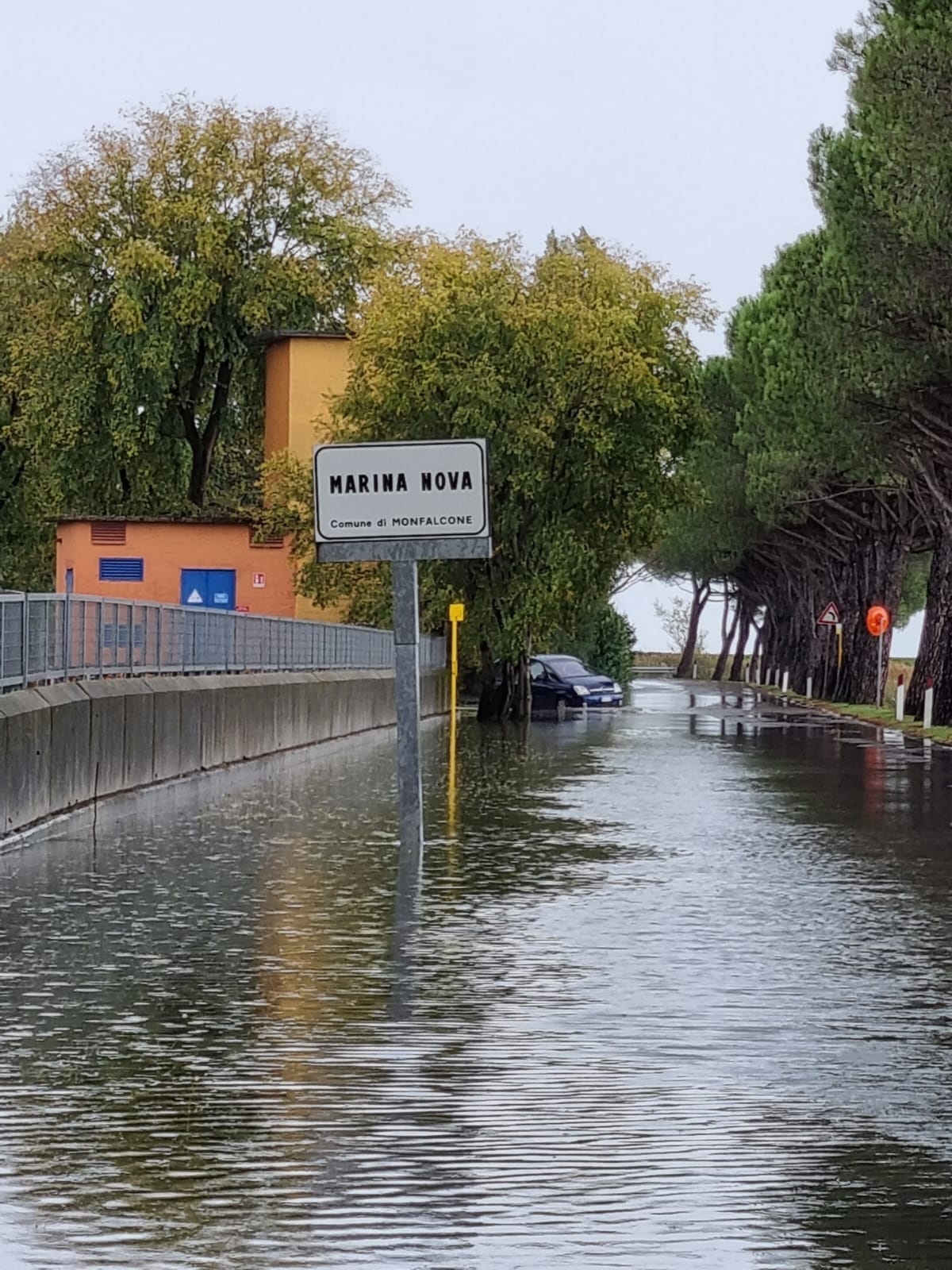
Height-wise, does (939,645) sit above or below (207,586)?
below

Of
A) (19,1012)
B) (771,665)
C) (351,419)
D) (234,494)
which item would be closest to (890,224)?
(351,419)


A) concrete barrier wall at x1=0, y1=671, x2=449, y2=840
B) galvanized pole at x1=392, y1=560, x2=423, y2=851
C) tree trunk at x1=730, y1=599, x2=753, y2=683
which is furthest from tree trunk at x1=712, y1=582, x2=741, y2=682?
galvanized pole at x1=392, y1=560, x2=423, y2=851

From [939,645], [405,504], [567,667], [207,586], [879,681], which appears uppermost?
[207,586]

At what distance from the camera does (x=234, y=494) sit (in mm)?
75812

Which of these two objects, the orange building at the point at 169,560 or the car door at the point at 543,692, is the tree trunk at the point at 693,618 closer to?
the car door at the point at 543,692

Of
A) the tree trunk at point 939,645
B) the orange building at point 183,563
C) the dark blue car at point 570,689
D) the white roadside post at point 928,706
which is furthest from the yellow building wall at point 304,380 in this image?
the white roadside post at point 928,706

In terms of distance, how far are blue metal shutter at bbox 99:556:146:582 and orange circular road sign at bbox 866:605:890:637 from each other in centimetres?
1894

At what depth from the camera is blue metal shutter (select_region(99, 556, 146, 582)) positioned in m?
57.0

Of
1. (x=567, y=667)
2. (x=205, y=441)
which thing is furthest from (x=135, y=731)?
(x=567, y=667)

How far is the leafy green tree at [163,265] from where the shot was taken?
61.2 meters

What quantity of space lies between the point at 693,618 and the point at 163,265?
7467 centimetres

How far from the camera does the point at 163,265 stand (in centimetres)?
6047

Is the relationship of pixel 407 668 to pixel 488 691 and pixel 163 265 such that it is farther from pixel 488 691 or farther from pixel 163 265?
pixel 163 265

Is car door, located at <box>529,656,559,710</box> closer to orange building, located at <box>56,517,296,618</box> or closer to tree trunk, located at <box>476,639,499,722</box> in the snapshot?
orange building, located at <box>56,517,296,618</box>
